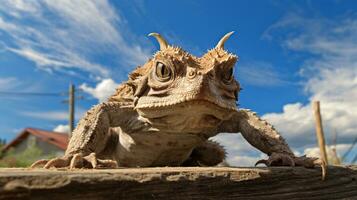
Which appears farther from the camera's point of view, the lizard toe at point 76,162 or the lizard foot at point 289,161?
the lizard foot at point 289,161

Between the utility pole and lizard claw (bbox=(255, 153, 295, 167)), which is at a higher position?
the utility pole

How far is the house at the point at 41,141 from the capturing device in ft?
101

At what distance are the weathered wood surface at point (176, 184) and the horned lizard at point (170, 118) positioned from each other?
0.92 ft

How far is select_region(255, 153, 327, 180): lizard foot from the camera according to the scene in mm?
3061

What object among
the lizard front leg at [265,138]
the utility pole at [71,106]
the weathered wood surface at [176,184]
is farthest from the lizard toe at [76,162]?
the utility pole at [71,106]

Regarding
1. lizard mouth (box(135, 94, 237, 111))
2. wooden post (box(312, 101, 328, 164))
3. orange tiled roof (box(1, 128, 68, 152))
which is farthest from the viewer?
orange tiled roof (box(1, 128, 68, 152))

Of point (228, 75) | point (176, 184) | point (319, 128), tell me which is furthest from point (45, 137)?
point (176, 184)

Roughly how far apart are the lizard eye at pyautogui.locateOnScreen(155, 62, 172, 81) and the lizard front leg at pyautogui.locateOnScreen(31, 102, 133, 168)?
0.63 meters

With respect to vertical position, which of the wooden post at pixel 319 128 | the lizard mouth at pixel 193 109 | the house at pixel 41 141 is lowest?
the lizard mouth at pixel 193 109

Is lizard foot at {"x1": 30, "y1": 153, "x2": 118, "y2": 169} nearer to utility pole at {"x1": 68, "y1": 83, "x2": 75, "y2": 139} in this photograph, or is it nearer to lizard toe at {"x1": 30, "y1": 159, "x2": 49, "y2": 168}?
lizard toe at {"x1": 30, "y1": 159, "x2": 49, "y2": 168}

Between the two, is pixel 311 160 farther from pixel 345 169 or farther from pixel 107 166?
pixel 107 166

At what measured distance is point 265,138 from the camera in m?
3.75

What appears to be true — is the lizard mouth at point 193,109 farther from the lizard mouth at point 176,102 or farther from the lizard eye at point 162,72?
the lizard eye at point 162,72

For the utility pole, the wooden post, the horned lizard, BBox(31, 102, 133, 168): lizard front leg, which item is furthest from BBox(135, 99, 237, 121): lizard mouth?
the utility pole
